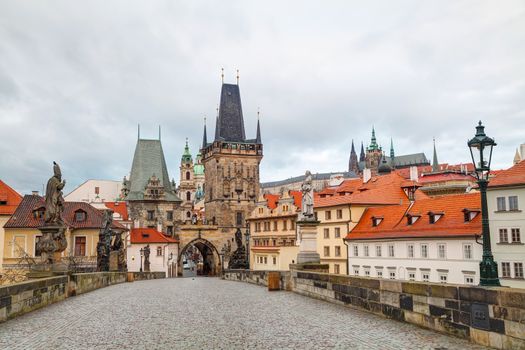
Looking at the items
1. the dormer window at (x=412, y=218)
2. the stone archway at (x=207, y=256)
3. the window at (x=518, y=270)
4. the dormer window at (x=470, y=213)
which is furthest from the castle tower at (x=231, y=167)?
the window at (x=518, y=270)

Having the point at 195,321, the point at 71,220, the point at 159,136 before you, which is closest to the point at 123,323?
the point at 195,321

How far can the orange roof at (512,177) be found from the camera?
1248 inches

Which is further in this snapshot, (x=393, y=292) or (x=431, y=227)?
(x=431, y=227)

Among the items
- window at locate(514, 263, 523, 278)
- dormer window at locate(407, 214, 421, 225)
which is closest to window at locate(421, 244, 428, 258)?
dormer window at locate(407, 214, 421, 225)

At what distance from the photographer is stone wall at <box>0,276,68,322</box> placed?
1095cm

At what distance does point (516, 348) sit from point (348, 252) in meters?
38.9

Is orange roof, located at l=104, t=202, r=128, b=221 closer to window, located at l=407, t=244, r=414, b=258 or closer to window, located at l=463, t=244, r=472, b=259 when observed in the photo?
window, located at l=407, t=244, r=414, b=258

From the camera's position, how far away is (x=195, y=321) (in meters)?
11.6

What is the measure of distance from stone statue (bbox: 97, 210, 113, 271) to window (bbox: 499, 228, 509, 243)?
76.6 feet

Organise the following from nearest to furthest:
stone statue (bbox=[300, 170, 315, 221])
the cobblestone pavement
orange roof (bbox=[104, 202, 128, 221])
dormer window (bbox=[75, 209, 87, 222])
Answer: the cobblestone pavement < stone statue (bbox=[300, 170, 315, 221]) < dormer window (bbox=[75, 209, 87, 222]) < orange roof (bbox=[104, 202, 128, 221])

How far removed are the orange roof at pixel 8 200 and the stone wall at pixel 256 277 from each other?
69.4 ft

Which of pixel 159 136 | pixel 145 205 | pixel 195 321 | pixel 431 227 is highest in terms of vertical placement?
pixel 159 136

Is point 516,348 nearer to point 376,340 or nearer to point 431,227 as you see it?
point 376,340

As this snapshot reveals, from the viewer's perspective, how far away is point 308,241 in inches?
729
